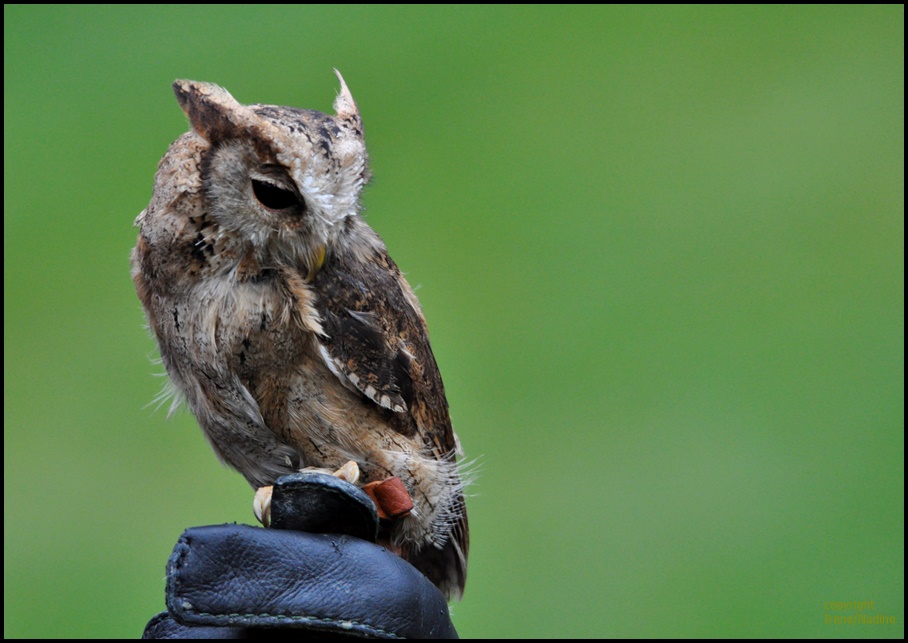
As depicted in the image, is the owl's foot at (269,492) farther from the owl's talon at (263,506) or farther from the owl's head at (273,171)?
the owl's head at (273,171)

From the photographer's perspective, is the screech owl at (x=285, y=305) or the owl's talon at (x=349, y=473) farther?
the owl's talon at (x=349, y=473)

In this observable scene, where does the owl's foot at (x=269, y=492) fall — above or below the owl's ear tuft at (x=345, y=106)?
below

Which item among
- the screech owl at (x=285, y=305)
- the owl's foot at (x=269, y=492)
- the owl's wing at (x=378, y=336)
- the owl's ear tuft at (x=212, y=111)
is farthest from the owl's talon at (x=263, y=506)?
the owl's ear tuft at (x=212, y=111)

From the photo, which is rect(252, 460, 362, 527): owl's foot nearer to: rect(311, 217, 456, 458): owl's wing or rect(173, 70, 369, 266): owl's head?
rect(311, 217, 456, 458): owl's wing

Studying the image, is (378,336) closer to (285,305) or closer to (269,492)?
(285,305)

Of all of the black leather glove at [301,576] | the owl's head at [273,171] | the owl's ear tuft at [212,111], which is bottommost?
the black leather glove at [301,576]

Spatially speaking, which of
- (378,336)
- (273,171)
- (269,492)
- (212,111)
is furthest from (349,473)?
(212,111)

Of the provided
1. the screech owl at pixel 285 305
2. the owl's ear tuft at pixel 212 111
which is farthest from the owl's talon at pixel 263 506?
the owl's ear tuft at pixel 212 111
